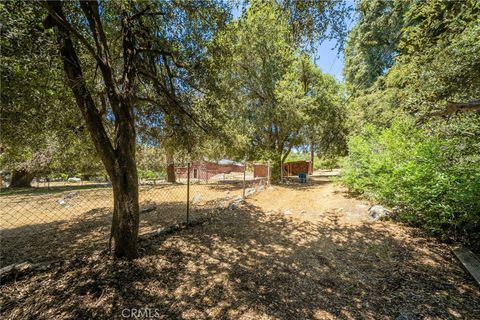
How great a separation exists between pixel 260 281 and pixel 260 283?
43mm

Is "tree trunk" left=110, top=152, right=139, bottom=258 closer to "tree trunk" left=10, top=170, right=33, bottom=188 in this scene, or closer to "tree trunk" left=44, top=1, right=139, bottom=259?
"tree trunk" left=44, top=1, right=139, bottom=259

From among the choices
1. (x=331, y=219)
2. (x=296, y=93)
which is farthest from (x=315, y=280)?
(x=296, y=93)

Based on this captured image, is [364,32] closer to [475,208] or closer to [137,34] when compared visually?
[475,208]

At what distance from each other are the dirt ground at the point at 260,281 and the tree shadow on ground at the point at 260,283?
0.01m

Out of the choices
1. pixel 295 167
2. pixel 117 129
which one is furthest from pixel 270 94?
pixel 295 167

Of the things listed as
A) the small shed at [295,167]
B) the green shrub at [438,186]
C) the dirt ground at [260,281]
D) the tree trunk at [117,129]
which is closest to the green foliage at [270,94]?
the green shrub at [438,186]

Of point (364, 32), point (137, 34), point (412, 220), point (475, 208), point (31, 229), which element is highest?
point (364, 32)

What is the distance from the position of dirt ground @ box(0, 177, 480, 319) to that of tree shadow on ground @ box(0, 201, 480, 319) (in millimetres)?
11

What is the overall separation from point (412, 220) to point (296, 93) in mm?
8311

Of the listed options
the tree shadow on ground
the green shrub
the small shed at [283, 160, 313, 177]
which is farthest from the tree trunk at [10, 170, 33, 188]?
the green shrub

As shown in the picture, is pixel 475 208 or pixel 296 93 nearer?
pixel 475 208

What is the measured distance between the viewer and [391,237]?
409cm

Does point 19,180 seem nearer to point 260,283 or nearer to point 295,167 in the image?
point 260,283

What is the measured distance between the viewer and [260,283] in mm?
2680
